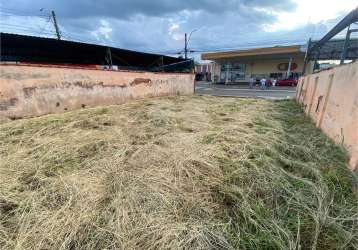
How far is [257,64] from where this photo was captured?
2758cm

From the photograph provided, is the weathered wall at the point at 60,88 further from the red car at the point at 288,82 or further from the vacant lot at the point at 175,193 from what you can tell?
the red car at the point at 288,82

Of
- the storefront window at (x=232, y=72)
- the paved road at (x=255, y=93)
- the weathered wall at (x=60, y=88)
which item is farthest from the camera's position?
the storefront window at (x=232, y=72)

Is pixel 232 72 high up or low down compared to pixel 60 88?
down

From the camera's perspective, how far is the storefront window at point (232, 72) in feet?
94.6

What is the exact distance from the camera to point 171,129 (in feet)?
13.2

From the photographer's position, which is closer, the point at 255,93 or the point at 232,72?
the point at 255,93

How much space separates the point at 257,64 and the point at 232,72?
345 cm

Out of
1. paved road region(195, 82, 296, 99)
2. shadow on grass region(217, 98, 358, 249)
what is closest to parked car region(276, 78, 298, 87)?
paved road region(195, 82, 296, 99)

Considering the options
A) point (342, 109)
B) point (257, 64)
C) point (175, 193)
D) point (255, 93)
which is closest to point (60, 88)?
point (175, 193)

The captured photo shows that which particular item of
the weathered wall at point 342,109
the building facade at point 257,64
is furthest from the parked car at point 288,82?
the weathered wall at point 342,109

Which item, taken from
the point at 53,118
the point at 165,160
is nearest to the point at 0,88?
the point at 53,118

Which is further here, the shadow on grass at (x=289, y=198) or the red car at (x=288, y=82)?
the red car at (x=288, y=82)

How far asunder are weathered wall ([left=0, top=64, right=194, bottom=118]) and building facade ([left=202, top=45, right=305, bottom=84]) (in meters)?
19.4

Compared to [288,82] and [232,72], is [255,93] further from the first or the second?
[232,72]
